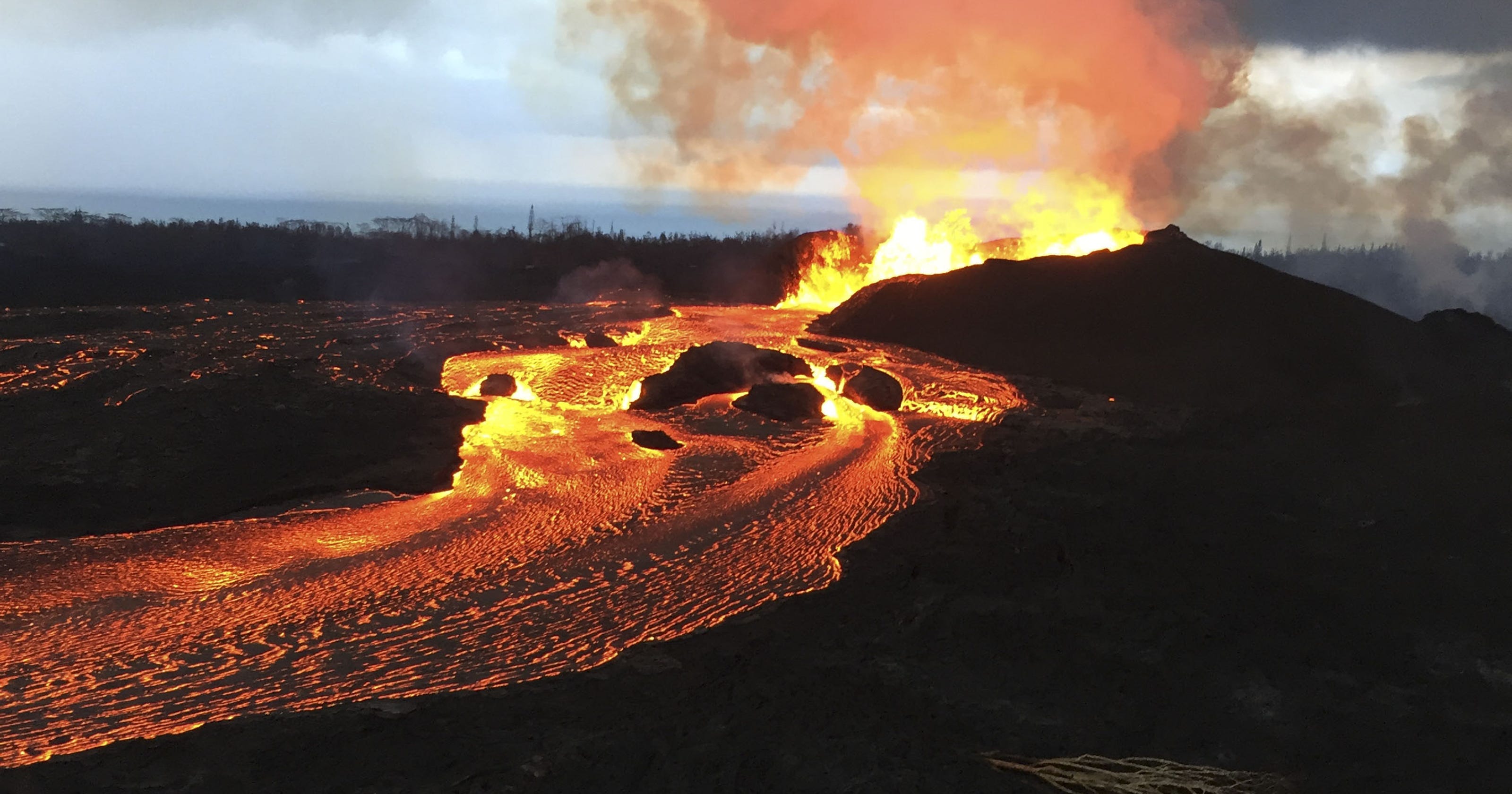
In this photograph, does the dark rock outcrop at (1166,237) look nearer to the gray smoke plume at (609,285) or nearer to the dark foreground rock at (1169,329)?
the dark foreground rock at (1169,329)

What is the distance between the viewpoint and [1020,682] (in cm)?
854

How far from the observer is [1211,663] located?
902cm

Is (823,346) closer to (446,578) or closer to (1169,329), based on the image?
(1169,329)

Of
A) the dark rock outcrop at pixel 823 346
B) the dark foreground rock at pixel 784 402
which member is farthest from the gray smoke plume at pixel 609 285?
the dark foreground rock at pixel 784 402

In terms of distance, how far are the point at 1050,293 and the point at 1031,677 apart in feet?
75.0

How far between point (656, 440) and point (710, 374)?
5050 millimetres

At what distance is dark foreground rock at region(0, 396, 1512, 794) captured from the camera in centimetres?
680

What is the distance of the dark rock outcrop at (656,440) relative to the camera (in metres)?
16.7

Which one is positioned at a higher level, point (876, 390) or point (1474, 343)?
point (1474, 343)

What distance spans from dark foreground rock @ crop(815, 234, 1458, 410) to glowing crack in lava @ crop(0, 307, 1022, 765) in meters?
9.79

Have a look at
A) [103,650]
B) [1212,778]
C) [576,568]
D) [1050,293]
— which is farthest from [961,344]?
[103,650]

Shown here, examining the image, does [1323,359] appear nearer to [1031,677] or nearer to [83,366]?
[1031,677]

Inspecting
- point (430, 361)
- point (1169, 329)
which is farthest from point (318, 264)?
point (1169, 329)

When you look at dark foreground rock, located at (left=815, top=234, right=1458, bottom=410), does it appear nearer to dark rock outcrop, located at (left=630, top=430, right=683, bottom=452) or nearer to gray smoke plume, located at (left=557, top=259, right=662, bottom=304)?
dark rock outcrop, located at (left=630, top=430, right=683, bottom=452)
